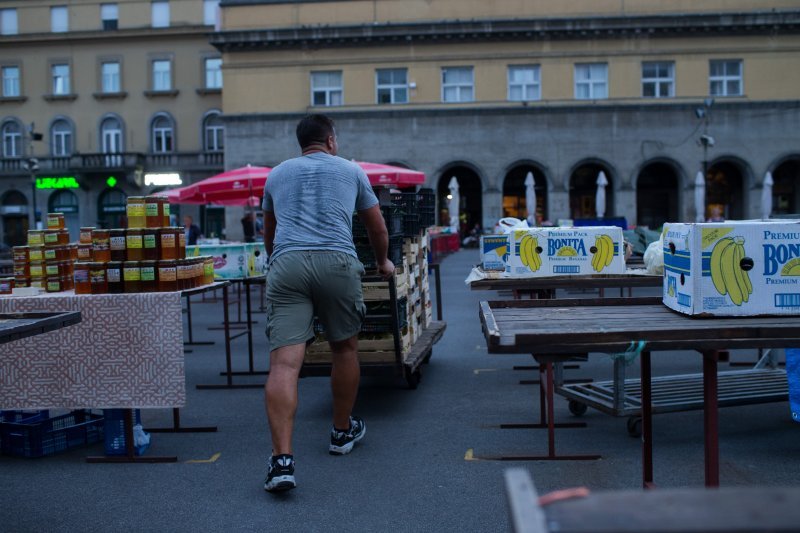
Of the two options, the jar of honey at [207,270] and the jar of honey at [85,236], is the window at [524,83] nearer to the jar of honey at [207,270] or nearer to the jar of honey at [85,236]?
the jar of honey at [207,270]

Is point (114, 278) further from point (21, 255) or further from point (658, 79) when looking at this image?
point (658, 79)

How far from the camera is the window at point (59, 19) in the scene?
4881 cm

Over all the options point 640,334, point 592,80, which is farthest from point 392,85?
point 640,334

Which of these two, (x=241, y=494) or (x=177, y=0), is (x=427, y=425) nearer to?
(x=241, y=494)

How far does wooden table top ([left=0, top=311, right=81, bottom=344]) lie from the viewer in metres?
3.58

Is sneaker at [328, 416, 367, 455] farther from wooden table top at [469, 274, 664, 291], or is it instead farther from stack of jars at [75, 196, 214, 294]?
wooden table top at [469, 274, 664, 291]

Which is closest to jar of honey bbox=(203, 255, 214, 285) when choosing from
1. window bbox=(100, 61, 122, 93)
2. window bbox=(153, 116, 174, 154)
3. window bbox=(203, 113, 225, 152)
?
window bbox=(203, 113, 225, 152)

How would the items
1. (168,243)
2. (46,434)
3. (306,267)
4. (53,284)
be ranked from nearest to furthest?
(306,267) < (46,434) < (168,243) < (53,284)

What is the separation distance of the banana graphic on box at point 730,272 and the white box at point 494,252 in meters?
4.65

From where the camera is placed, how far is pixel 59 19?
49.0 meters

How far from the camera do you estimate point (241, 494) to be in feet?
15.4

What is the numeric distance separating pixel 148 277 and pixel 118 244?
40cm

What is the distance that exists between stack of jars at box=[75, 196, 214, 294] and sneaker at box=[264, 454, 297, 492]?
81.5 inches

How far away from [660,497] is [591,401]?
479 centimetres
